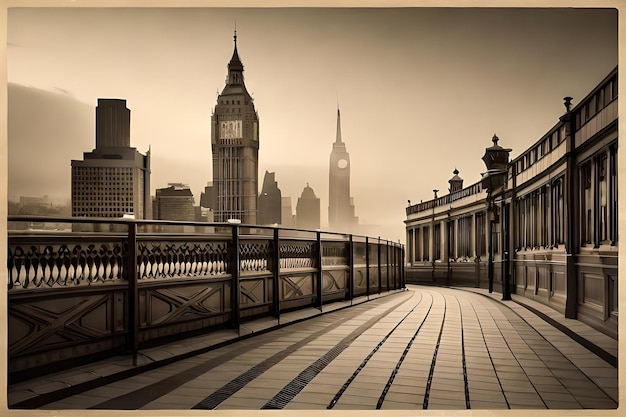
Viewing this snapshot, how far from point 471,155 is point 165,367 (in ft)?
14.8

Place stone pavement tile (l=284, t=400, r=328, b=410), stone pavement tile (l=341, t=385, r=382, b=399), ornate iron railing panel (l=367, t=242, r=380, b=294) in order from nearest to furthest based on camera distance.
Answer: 1. stone pavement tile (l=284, t=400, r=328, b=410)
2. stone pavement tile (l=341, t=385, r=382, b=399)
3. ornate iron railing panel (l=367, t=242, r=380, b=294)

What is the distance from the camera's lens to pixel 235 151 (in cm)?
677

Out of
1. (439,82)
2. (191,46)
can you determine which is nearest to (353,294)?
(439,82)

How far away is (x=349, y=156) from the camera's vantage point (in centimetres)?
652

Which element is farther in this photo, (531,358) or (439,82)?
(439,82)

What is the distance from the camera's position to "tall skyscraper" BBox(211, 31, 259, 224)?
6156 mm

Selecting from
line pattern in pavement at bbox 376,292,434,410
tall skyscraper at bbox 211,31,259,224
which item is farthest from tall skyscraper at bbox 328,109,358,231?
line pattern in pavement at bbox 376,292,434,410

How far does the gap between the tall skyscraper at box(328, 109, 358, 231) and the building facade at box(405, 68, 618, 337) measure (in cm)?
216

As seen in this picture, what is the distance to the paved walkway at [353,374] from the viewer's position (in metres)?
3.15

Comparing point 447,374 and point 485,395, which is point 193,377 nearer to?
point 447,374

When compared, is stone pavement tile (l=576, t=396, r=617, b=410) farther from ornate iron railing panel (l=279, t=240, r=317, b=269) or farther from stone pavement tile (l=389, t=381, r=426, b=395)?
ornate iron railing panel (l=279, t=240, r=317, b=269)

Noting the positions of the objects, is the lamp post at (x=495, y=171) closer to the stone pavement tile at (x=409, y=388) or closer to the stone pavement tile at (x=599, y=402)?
the stone pavement tile at (x=599, y=402)

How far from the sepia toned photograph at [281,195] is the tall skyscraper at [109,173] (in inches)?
1.2

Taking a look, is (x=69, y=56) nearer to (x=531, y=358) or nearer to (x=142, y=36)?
(x=142, y=36)
